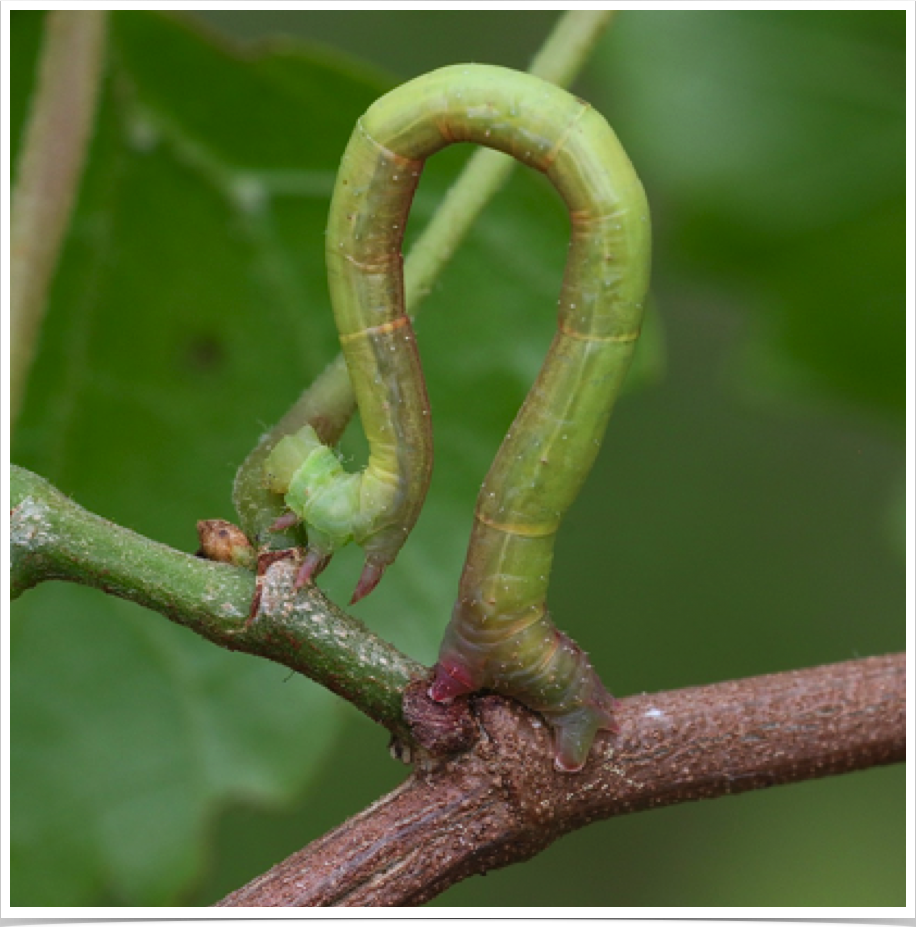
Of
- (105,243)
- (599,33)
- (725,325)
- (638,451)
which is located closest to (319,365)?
(105,243)

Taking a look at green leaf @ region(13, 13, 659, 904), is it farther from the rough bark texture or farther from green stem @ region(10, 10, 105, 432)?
the rough bark texture

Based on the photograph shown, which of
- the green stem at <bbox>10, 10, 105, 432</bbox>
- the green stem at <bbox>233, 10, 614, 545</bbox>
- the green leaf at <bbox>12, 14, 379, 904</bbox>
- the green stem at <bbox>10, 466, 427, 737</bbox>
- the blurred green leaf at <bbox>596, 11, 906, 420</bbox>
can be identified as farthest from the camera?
the blurred green leaf at <bbox>596, 11, 906, 420</bbox>

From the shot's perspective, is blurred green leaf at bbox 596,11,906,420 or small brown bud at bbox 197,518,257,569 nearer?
small brown bud at bbox 197,518,257,569

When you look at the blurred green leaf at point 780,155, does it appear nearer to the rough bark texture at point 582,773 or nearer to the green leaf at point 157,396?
the green leaf at point 157,396

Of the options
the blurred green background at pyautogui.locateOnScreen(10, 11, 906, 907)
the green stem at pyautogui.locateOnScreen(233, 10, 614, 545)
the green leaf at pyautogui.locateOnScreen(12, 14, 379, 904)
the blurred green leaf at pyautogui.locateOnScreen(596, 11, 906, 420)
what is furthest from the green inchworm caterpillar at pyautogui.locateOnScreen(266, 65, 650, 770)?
the blurred green leaf at pyautogui.locateOnScreen(596, 11, 906, 420)

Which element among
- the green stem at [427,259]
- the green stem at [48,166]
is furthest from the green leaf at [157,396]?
the green stem at [427,259]

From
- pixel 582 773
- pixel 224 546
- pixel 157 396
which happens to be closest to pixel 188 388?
pixel 157 396
